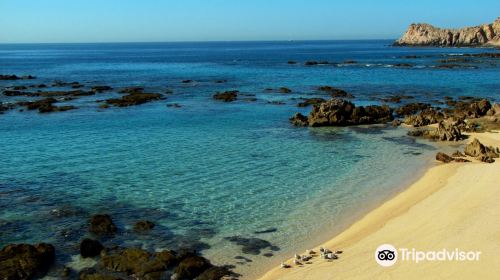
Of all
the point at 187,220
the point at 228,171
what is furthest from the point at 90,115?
the point at 187,220

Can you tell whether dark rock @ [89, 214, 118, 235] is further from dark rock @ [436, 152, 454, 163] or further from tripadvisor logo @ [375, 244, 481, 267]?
dark rock @ [436, 152, 454, 163]

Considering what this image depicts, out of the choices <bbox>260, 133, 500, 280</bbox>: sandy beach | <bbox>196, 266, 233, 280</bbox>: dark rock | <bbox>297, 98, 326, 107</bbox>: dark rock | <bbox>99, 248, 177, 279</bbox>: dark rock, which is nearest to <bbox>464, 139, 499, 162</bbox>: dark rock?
<bbox>260, 133, 500, 280</bbox>: sandy beach

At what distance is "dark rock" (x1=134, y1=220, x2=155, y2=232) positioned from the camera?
695 inches

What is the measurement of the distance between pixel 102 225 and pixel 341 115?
2510 cm

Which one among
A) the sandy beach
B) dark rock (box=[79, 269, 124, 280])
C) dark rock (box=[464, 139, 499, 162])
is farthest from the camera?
dark rock (box=[464, 139, 499, 162])

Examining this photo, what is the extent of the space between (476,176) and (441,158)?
3.65 m

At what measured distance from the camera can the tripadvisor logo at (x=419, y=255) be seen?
14375mm

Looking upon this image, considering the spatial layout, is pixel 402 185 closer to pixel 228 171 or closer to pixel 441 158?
pixel 441 158

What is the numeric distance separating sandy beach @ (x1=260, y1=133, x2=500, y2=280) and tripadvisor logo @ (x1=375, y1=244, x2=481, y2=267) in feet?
0.62

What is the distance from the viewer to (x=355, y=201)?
2048 centimetres

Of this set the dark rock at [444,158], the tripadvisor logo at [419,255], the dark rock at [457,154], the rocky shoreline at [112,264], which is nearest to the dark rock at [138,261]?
the rocky shoreline at [112,264]

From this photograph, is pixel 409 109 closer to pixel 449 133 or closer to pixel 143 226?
pixel 449 133

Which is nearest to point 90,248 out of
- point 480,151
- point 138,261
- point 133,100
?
point 138,261

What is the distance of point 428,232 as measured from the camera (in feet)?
54.2
